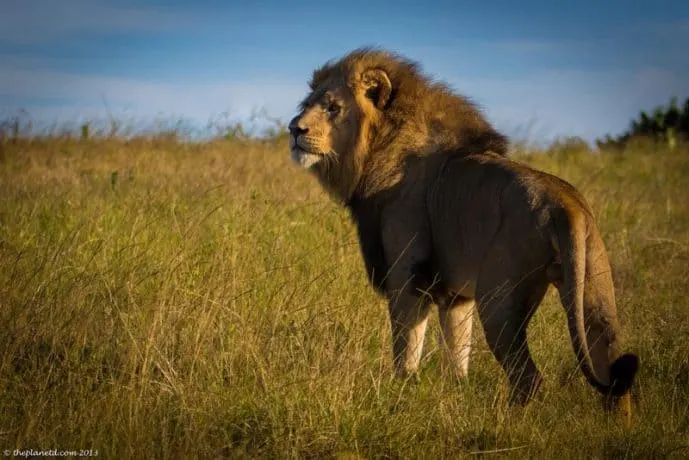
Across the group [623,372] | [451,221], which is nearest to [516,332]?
[623,372]

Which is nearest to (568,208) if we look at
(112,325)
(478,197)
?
(478,197)

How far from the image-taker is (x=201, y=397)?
4.50 m

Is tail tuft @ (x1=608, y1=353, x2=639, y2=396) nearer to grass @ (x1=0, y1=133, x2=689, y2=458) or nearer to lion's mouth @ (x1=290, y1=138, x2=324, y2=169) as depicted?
grass @ (x1=0, y1=133, x2=689, y2=458)

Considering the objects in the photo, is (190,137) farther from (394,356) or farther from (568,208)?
(568,208)

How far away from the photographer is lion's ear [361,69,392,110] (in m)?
5.82

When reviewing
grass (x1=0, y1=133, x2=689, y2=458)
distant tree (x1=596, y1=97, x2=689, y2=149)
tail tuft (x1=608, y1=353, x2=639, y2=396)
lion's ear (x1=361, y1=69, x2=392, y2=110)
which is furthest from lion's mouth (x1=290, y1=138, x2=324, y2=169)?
distant tree (x1=596, y1=97, x2=689, y2=149)

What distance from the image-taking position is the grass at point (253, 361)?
13.9 ft

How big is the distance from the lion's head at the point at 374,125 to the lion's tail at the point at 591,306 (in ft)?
4.09

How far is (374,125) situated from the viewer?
19.1ft

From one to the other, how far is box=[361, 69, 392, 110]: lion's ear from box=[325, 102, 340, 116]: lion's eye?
20 cm

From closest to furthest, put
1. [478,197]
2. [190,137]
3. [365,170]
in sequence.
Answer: [478,197] → [365,170] → [190,137]

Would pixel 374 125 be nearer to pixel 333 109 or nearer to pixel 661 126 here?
pixel 333 109

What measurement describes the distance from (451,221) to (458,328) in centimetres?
68

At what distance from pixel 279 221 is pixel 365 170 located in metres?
2.99
